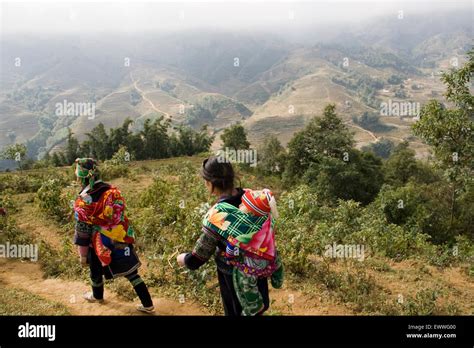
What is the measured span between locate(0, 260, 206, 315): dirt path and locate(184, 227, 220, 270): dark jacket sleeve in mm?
2384

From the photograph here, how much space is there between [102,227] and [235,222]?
2218 millimetres

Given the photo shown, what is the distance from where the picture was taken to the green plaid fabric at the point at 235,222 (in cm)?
307

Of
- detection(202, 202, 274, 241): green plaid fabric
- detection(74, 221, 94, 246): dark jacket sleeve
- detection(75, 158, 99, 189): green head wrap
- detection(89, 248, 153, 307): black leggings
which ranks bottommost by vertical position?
detection(89, 248, 153, 307): black leggings

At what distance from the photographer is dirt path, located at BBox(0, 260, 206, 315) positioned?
536cm

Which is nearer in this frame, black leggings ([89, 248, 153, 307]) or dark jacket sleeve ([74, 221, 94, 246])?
dark jacket sleeve ([74, 221, 94, 246])

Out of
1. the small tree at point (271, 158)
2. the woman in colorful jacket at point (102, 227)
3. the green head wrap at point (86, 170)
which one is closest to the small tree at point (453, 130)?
the woman in colorful jacket at point (102, 227)

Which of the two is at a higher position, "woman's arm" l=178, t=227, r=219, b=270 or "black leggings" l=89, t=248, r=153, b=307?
"woman's arm" l=178, t=227, r=219, b=270

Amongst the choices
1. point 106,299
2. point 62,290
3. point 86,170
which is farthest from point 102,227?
point 62,290

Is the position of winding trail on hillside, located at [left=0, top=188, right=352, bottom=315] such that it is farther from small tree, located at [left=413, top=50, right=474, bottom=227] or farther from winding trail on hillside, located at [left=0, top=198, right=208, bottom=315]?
small tree, located at [left=413, top=50, right=474, bottom=227]

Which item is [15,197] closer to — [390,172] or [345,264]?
[345,264]

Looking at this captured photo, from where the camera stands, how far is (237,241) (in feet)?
10.1

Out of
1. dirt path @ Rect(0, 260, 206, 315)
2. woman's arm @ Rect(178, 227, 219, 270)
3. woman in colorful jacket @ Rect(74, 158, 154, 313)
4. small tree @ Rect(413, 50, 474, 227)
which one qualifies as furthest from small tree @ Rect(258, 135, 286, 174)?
woman's arm @ Rect(178, 227, 219, 270)

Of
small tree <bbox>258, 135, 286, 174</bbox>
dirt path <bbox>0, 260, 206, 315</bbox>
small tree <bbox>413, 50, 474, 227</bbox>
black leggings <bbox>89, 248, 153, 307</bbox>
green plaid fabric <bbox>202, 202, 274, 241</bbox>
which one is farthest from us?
small tree <bbox>258, 135, 286, 174</bbox>
